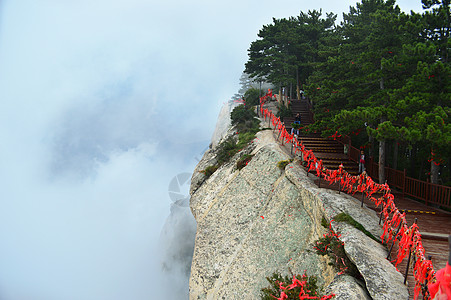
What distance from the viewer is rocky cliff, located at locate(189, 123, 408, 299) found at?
24.2ft

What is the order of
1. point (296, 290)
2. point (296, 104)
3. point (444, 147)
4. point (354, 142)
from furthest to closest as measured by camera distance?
point (296, 104) → point (354, 142) → point (444, 147) → point (296, 290)

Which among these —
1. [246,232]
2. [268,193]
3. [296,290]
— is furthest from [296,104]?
[296,290]

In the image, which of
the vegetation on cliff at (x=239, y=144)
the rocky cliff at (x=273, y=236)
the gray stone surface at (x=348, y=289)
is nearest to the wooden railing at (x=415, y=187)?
the rocky cliff at (x=273, y=236)

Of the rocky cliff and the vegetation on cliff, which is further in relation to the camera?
the vegetation on cliff

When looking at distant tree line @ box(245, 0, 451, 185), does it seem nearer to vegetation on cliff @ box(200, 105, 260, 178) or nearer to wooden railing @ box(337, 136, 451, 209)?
wooden railing @ box(337, 136, 451, 209)

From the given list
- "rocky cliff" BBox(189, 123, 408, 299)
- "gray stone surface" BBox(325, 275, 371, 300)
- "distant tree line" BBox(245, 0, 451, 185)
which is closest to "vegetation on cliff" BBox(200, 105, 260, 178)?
"rocky cliff" BBox(189, 123, 408, 299)

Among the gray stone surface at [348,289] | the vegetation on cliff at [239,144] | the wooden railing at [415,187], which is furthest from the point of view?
the vegetation on cliff at [239,144]

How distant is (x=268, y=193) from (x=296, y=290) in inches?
309

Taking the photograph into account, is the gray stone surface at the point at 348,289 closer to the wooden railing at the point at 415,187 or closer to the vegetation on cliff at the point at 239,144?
the wooden railing at the point at 415,187

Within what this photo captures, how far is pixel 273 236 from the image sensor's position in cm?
1293

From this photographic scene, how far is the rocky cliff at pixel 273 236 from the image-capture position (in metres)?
7.38

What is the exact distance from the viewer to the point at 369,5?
2427 centimetres

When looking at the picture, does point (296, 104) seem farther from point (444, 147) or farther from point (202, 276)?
point (202, 276)

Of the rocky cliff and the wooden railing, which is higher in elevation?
the wooden railing
